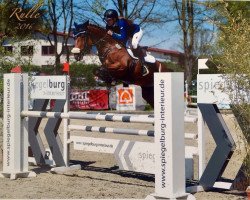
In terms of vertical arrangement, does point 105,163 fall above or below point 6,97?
below

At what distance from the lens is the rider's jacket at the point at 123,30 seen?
23.3ft

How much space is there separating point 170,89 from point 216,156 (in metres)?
1.12

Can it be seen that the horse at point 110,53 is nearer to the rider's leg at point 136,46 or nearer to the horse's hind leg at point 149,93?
the rider's leg at point 136,46

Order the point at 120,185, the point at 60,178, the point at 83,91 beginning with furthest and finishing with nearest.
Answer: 1. the point at 83,91
2. the point at 60,178
3. the point at 120,185

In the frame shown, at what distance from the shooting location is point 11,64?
8250 mm

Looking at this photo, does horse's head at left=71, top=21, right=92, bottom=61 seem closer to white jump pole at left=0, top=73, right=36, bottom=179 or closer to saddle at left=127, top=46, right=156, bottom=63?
saddle at left=127, top=46, right=156, bottom=63

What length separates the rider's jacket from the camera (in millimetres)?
7094

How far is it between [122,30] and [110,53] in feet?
1.13

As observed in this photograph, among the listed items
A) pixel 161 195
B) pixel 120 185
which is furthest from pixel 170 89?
→ pixel 120 185

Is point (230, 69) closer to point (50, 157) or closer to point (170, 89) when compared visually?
point (170, 89)

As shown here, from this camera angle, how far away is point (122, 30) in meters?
7.13

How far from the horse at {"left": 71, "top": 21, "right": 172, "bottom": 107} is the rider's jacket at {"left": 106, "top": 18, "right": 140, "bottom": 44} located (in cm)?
8

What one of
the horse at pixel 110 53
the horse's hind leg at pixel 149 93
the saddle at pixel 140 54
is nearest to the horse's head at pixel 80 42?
the horse at pixel 110 53

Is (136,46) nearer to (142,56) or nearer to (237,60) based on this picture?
(142,56)
